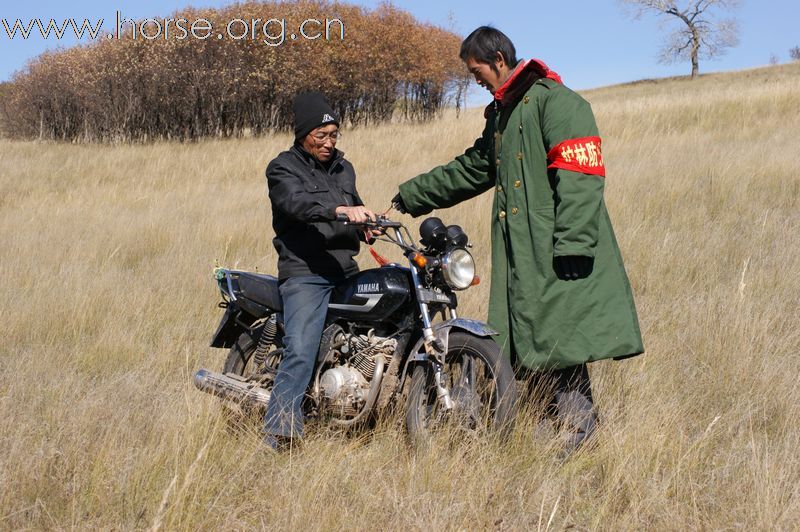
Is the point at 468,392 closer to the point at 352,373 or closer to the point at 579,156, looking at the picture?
the point at 352,373

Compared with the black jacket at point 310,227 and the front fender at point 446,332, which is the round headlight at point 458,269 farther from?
the black jacket at point 310,227

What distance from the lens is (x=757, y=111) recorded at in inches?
589

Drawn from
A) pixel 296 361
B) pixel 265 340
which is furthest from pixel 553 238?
pixel 265 340

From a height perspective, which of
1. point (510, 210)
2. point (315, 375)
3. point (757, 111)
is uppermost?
point (757, 111)

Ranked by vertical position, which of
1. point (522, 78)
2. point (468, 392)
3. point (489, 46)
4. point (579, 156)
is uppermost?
point (489, 46)

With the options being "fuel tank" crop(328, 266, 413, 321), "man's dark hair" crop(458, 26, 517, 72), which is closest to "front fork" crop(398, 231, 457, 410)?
"fuel tank" crop(328, 266, 413, 321)

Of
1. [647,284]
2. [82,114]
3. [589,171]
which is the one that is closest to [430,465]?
[589,171]

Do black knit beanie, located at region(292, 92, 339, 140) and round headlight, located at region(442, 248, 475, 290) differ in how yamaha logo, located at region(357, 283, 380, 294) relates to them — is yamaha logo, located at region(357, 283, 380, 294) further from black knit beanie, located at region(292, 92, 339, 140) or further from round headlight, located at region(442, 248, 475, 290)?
black knit beanie, located at region(292, 92, 339, 140)

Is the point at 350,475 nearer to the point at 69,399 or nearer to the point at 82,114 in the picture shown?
the point at 69,399

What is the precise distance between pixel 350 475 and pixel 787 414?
7.02 feet

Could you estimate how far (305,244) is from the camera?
381 centimetres

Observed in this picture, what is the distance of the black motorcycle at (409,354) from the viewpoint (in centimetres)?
336

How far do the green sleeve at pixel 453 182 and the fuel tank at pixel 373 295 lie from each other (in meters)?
0.56

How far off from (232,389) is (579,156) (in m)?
2.08
